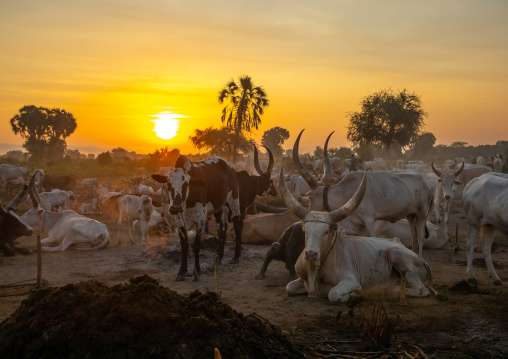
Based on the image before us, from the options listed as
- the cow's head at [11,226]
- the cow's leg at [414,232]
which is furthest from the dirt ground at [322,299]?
the cow's head at [11,226]

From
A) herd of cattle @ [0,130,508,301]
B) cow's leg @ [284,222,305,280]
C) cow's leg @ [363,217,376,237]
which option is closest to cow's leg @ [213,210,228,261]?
herd of cattle @ [0,130,508,301]

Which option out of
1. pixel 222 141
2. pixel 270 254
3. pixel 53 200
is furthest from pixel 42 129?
pixel 270 254

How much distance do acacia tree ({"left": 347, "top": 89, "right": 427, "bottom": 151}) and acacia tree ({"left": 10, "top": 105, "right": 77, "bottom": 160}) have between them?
41.1 metres

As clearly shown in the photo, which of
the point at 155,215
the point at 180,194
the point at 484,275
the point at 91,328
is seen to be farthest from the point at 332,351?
the point at 155,215

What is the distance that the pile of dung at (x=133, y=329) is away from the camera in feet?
14.6

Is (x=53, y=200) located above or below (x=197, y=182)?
below

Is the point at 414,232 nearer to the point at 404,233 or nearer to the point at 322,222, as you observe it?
the point at 404,233

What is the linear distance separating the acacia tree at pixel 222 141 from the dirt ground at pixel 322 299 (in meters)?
22.5

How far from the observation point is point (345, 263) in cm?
743

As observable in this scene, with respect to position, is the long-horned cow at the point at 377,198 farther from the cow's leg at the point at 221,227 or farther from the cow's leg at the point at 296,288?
the cow's leg at the point at 296,288

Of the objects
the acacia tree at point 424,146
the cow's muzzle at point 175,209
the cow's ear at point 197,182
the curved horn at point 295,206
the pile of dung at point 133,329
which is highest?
the acacia tree at point 424,146

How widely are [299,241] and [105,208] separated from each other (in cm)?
1362

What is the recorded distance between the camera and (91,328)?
4.60 m

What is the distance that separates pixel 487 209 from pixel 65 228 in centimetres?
987
